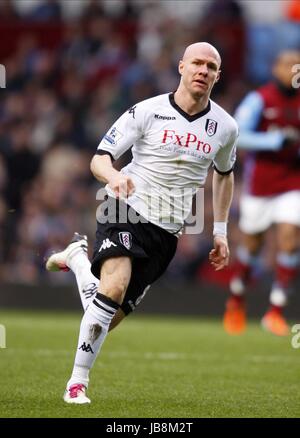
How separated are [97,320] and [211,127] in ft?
4.69

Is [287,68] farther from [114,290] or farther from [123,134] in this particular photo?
[114,290]

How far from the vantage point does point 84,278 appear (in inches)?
291

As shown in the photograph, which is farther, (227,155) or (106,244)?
(227,155)

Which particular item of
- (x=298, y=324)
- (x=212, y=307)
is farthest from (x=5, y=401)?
(x=212, y=307)

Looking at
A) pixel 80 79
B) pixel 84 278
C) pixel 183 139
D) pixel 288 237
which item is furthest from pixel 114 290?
pixel 80 79

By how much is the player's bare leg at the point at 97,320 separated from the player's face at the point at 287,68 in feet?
19.7

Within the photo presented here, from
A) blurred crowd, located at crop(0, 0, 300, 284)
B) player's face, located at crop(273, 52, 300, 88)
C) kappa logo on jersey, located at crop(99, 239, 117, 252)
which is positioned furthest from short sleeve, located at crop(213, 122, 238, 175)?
blurred crowd, located at crop(0, 0, 300, 284)

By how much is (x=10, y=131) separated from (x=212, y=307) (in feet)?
14.3

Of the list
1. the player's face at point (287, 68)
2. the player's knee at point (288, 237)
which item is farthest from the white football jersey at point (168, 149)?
the player's face at point (287, 68)

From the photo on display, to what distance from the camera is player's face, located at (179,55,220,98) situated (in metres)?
6.87

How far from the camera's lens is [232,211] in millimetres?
15625

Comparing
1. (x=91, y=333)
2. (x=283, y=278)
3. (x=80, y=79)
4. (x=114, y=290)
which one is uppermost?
(x=80, y=79)

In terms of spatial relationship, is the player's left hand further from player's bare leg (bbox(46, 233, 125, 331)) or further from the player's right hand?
the player's right hand

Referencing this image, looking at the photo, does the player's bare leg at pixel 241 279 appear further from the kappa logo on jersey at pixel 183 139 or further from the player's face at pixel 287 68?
the kappa logo on jersey at pixel 183 139
